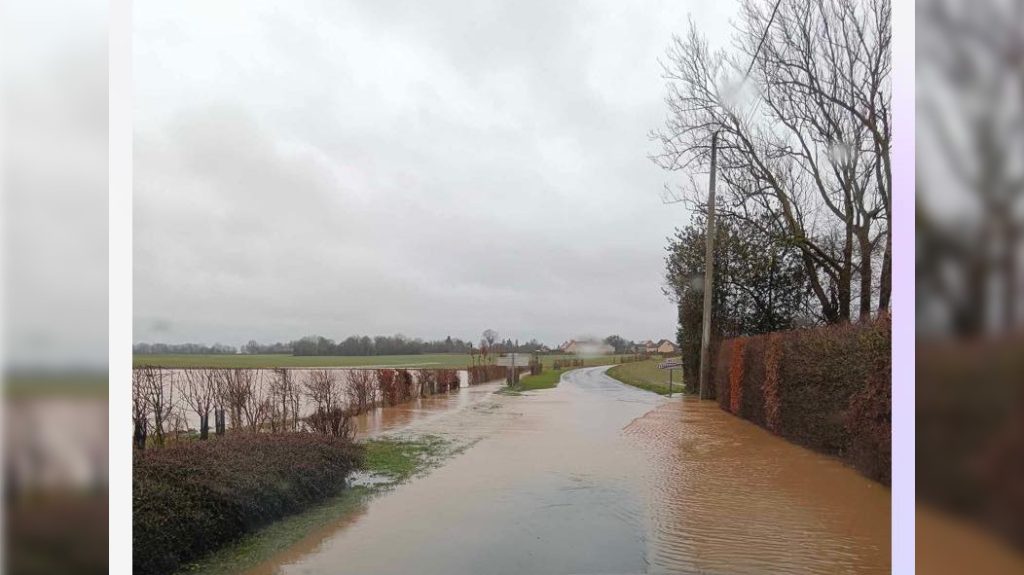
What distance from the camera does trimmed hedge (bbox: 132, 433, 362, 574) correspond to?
3.50 m

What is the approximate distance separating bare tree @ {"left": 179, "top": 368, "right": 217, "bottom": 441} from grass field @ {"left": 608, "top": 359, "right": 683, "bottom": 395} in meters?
4.83

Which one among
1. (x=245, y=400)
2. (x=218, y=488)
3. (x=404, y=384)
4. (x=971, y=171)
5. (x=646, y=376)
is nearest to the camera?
(x=971, y=171)

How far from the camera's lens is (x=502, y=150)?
6500 mm

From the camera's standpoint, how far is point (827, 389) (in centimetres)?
619

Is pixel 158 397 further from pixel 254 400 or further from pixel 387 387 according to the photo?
pixel 387 387

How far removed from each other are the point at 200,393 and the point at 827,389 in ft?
19.0

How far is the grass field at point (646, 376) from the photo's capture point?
332 inches

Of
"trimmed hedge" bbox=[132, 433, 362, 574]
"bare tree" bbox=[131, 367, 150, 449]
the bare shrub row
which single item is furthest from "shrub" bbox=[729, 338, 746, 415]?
"bare tree" bbox=[131, 367, 150, 449]

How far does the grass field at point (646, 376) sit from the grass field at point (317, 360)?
0.54 metres

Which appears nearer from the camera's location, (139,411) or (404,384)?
(139,411)

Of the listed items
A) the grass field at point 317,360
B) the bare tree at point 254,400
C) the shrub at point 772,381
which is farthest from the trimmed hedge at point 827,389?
the bare tree at point 254,400

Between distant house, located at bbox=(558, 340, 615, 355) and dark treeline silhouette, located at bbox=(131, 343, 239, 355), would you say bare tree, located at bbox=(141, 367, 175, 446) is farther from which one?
distant house, located at bbox=(558, 340, 615, 355)

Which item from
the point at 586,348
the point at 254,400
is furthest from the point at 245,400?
the point at 586,348

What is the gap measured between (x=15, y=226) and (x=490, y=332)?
230 inches
